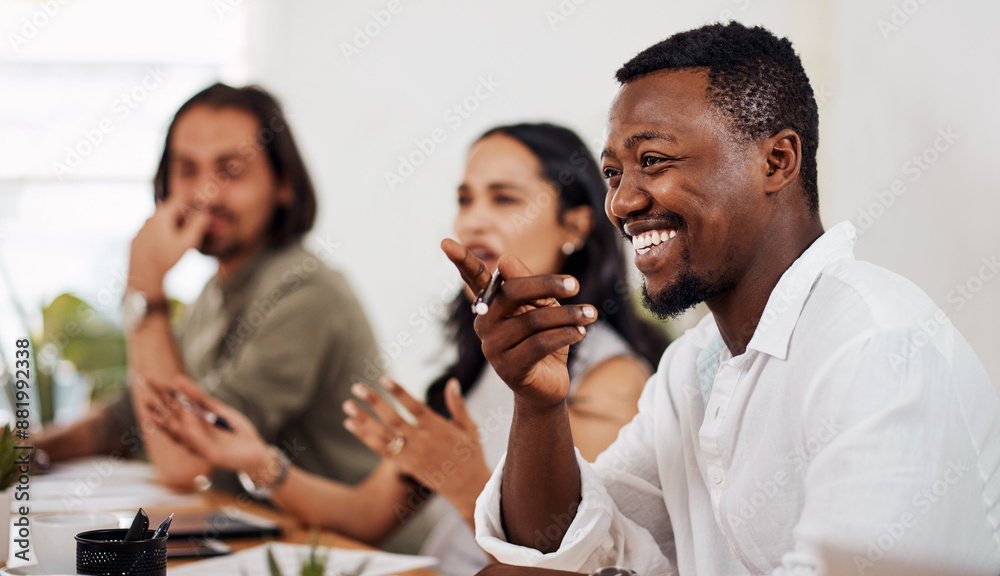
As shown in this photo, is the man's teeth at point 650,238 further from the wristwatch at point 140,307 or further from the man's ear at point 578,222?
the wristwatch at point 140,307

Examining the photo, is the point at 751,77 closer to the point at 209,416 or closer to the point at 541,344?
the point at 541,344

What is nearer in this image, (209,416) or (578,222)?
(578,222)

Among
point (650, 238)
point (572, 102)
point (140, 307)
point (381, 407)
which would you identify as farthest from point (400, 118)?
point (650, 238)

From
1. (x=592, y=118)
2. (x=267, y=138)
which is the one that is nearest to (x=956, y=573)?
(x=592, y=118)

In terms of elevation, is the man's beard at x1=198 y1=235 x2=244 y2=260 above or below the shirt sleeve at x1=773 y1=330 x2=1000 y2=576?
below

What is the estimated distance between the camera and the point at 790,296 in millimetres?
1018

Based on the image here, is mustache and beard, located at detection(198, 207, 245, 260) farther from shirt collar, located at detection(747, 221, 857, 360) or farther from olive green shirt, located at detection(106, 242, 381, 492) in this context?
shirt collar, located at detection(747, 221, 857, 360)

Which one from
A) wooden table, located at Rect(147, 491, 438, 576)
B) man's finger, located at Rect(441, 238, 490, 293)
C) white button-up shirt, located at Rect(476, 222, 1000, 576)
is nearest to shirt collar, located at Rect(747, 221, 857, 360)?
white button-up shirt, located at Rect(476, 222, 1000, 576)

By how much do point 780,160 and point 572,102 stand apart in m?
1.48

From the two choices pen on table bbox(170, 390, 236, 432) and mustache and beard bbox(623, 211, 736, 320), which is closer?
mustache and beard bbox(623, 211, 736, 320)

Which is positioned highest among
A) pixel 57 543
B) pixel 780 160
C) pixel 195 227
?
pixel 780 160

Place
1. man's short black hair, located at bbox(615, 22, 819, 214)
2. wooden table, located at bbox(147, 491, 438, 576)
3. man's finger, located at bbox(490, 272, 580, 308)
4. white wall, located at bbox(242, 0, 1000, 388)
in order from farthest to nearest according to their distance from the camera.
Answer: wooden table, located at bbox(147, 491, 438, 576) < white wall, located at bbox(242, 0, 1000, 388) < man's short black hair, located at bbox(615, 22, 819, 214) < man's finger, located at bbox(490, 272, 580, 308)

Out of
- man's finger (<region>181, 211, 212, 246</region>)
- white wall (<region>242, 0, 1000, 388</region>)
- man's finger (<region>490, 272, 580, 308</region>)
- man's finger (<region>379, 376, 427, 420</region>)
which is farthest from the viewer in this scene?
man's finger (<region>181, 211, 212, 246</region>)

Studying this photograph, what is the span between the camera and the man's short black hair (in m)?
1.06
